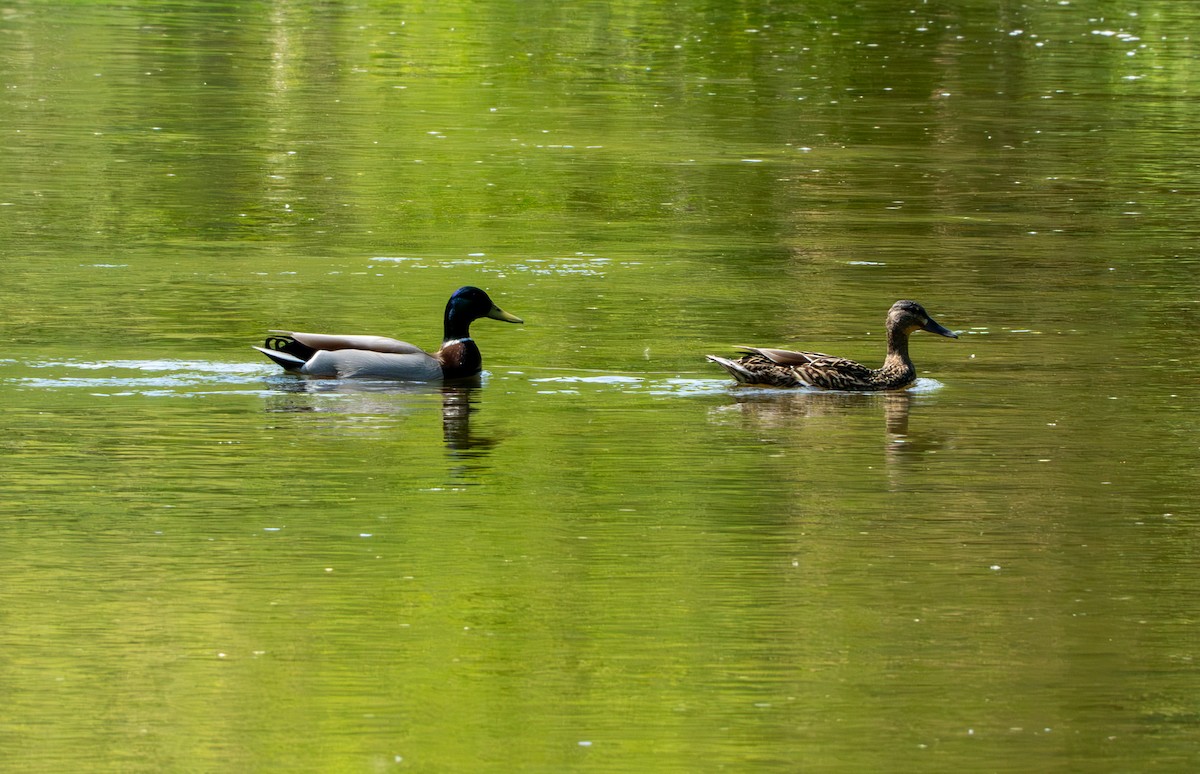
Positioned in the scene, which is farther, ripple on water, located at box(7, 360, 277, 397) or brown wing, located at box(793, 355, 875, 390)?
brown wing, located at box(793, 355, 875, 390)

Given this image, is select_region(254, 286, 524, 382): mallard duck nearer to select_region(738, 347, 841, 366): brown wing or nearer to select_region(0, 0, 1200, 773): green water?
select_region(0, 0, 1200, 773): green water

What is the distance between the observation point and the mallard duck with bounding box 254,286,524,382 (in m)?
13.5

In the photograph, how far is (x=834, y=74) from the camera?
111 ft

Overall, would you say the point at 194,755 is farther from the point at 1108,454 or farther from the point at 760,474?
the point at 1108,454

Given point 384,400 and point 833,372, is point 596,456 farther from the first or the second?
point 833,372

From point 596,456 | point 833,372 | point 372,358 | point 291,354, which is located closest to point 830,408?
point 833,372

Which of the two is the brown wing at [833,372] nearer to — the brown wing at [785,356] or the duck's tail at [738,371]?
the brown wing at [785,356]

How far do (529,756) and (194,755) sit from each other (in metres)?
0.96

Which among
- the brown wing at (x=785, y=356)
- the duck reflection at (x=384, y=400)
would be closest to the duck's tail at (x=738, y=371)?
the brown wing at (x=785, y=356)

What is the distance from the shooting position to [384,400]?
13.2 meters

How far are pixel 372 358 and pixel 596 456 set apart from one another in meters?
2.40

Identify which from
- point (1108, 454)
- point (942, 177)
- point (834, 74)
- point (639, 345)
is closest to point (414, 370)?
point (639, 345)

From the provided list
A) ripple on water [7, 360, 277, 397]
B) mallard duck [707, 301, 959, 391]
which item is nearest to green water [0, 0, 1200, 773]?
ripple on water [7, 360, 277, 397]

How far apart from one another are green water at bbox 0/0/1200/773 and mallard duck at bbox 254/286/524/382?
20 centimetres
